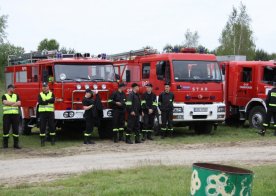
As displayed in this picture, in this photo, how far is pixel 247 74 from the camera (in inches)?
728

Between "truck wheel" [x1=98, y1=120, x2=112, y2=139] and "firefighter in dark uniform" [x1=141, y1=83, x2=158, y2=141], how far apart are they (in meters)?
1.04

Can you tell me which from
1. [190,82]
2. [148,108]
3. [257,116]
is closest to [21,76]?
[148,108]

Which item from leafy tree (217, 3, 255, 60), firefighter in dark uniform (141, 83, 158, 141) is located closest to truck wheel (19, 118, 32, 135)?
firefighter in dark uniform (141, 83, 158, 141)

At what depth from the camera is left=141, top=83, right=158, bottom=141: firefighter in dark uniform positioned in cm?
1566

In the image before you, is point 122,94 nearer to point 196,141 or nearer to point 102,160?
point 196,141

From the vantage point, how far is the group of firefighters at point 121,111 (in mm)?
13961

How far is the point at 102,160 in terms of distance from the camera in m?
11.2

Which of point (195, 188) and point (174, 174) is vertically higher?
point (195, 188)

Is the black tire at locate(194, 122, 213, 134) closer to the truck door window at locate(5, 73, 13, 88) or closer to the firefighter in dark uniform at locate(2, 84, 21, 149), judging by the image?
the firefighter in dark uniform at locate(2, 84, 21, 149)

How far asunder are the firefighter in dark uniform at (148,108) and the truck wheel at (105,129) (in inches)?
41.0

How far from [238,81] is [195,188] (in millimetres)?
14490

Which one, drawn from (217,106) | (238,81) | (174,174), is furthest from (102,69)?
(174,174)

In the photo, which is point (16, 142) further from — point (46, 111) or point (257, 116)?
point (257, 116)

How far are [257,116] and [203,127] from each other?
83.9 inches
